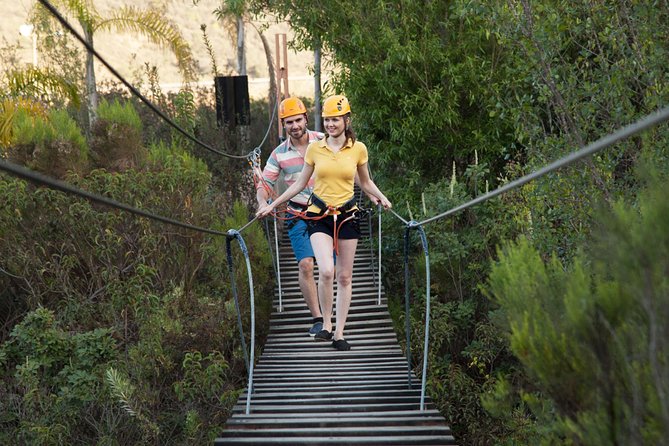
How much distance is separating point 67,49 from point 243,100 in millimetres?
8512

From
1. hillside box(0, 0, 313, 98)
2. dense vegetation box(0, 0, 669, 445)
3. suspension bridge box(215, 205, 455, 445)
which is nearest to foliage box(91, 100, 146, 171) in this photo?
dense vegetation box(0, 0, 669, 445)

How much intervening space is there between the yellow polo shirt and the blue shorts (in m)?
0.54

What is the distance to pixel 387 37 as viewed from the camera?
33.6 feet

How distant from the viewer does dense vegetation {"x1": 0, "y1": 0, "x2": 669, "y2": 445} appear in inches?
273

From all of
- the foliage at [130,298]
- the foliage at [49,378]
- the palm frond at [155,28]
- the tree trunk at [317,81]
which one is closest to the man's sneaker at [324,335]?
the foliage at [130,298]

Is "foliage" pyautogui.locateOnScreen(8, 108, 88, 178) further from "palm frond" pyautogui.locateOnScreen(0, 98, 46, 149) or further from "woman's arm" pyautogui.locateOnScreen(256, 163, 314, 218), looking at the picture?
"woman's arm" pyautogui.locateOnScreen(256, 163, 314, 218)

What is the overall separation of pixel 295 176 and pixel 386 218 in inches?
175

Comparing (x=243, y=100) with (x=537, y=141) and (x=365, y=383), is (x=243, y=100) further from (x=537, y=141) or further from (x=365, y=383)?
(x=365, y=383)

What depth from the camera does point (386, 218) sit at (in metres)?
11.3

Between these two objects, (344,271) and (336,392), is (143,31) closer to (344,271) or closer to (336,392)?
(344,271)

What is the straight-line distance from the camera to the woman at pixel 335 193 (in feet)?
19.4

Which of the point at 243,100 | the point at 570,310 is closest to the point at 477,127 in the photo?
the point at 243,100

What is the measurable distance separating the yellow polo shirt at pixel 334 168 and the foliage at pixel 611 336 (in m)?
2.82

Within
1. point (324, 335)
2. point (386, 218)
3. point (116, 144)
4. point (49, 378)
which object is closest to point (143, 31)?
point (116, 144)
